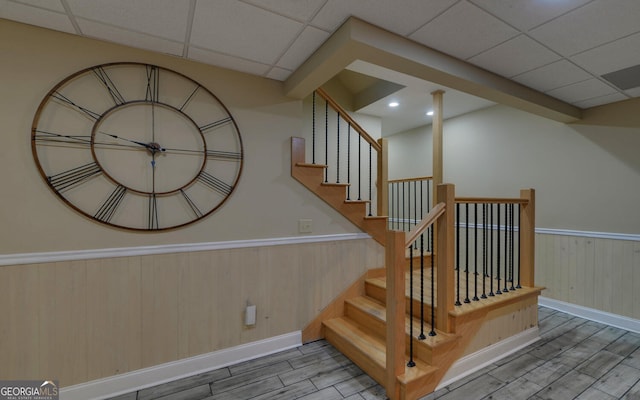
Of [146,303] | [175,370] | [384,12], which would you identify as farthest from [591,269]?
[146,303]

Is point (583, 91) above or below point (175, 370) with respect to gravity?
above

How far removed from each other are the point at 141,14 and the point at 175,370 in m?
2.57

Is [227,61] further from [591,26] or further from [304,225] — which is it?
[591,26]

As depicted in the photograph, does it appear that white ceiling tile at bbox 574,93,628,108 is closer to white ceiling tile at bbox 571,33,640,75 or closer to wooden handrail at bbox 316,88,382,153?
white ceiling tile at bbox 571,33,640,75

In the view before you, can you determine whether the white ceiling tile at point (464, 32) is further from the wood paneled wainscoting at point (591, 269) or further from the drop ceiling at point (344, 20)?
the wood paneled wainscoting at point (591, 269)

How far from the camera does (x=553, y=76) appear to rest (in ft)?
8.52

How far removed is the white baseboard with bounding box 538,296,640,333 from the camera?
304 centimetres

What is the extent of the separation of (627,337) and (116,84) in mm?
5320

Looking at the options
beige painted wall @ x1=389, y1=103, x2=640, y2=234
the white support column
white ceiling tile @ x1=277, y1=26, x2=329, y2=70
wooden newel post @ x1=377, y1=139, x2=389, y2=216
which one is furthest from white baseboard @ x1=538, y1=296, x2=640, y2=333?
white ceiling tile @ x1=277, y1=26, x2=329, y2=70

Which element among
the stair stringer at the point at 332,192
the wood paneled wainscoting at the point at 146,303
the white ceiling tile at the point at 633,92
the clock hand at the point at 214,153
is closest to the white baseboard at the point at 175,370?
the wood paneled wainscoting at the point at 146,303

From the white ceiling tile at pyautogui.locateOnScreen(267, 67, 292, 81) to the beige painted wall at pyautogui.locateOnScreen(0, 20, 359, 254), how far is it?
63mm

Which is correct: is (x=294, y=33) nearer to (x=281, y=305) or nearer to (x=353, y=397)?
(x=281, y=305)

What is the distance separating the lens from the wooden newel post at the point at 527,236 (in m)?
2.83

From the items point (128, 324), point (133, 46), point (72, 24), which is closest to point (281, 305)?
→ point (128, 324)
